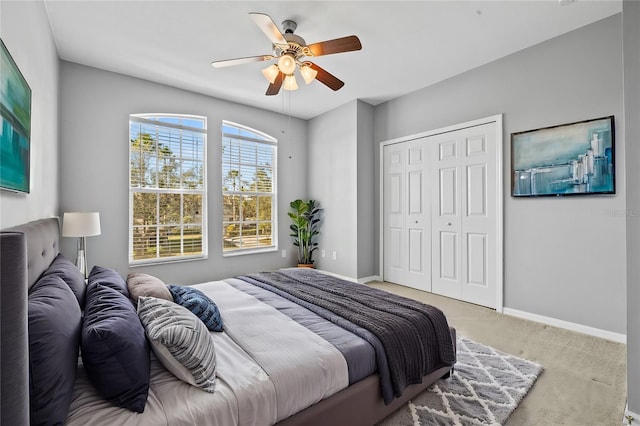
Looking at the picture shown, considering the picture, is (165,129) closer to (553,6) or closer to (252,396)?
(252,396)

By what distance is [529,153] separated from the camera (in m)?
3.13

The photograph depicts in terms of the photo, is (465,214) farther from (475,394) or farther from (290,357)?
(290,357)

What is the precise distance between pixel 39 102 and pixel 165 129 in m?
1.87

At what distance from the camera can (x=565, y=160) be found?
9.48 ft

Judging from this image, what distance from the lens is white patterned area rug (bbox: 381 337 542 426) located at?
1.67m

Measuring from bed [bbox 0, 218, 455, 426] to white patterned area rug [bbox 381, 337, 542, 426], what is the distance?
9cm

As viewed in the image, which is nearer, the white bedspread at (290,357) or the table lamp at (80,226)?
the white bedspread at (290,357)

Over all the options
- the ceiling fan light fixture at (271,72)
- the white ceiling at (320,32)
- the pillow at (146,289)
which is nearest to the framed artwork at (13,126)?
the pillow at (146,289)

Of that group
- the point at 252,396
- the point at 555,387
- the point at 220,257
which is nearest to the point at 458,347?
the point at 555,387

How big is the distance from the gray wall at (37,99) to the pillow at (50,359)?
0.79 metres

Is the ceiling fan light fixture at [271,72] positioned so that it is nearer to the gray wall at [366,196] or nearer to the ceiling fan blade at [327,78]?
the ceiling fan blade at [327,78]

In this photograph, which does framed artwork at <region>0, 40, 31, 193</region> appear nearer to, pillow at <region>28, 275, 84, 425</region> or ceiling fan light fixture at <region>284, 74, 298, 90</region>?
pillow at <region>28, 275, 84, 425</region>

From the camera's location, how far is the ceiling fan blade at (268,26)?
206 centimetres

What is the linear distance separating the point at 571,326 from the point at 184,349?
341 centimetres
